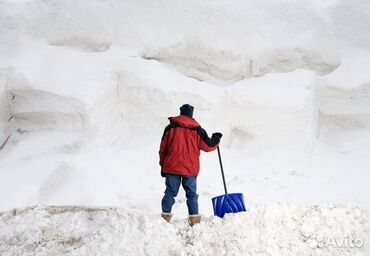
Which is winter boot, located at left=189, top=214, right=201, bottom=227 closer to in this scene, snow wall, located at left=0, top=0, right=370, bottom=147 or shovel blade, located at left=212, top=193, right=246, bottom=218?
shovel blade, located at left=212, top=193, right=246, bottom=218

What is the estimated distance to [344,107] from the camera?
9.75 m

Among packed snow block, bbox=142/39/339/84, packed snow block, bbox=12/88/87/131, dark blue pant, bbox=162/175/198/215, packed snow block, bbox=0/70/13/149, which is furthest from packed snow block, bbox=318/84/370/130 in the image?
packed snow block, bbox=0/70/13/149

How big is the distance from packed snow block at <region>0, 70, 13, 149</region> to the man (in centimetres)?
523

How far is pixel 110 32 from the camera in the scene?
9914 millimetres

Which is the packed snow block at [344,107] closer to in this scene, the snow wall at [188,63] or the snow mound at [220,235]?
the snow wall at [188,63]

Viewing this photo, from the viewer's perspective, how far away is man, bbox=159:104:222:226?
4.53 meters

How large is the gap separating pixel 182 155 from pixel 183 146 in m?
0.09

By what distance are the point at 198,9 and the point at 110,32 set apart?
2.05 m

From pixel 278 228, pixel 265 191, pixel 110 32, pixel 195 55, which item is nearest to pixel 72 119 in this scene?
pixel 110 32

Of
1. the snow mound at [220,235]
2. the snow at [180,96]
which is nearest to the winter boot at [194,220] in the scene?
the snow mound at [220,235]

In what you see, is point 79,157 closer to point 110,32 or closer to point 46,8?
point 110,32

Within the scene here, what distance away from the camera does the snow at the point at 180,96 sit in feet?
25.7

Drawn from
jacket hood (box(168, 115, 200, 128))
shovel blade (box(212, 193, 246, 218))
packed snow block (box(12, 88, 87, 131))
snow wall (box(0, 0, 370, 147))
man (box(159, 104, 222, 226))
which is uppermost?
snow wall (box(0, 0, 370, 147))

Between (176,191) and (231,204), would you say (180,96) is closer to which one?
(176,191)
